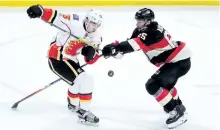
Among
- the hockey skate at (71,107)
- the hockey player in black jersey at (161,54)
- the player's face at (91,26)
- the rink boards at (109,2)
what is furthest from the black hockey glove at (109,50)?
the rink boards at (109,2)

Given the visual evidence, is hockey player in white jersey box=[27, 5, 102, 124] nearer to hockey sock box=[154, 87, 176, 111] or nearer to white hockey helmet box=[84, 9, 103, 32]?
white hockey helmet box=[84, 9, 103, 32]

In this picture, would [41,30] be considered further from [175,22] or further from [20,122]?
[20,122]

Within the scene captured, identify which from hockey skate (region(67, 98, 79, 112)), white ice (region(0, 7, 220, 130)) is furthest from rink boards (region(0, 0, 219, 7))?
hockey skate (region(67, 98, 79, 112))

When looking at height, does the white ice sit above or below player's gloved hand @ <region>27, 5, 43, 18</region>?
below

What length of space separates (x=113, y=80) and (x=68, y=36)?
0.91m

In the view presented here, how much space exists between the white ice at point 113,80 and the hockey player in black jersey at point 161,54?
0.14 meters

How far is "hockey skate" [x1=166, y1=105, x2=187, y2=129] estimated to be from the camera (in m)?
3.34

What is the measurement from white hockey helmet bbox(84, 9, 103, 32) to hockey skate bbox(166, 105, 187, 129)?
0.71 m

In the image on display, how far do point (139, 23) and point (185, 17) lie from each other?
2523mm

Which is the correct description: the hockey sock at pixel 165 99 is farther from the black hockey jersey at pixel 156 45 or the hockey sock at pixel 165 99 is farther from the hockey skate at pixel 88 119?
the hockey skate at pixel 88 119

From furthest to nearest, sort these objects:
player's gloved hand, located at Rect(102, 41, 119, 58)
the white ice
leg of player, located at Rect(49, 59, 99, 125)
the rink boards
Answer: the rink boards
the white ice
leg of player, located at Rect(49, 59, 99, 125)
player's gloved hand, located at Rect(102, 41, 119, 58)

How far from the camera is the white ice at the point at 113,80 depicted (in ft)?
11.3

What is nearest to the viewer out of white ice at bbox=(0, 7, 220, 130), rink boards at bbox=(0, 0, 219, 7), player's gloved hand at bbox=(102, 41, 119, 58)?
player's gloved hand at bbox=(102, 41, 119, 58)

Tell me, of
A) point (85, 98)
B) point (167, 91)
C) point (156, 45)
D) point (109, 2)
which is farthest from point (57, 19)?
point (109, 2)
